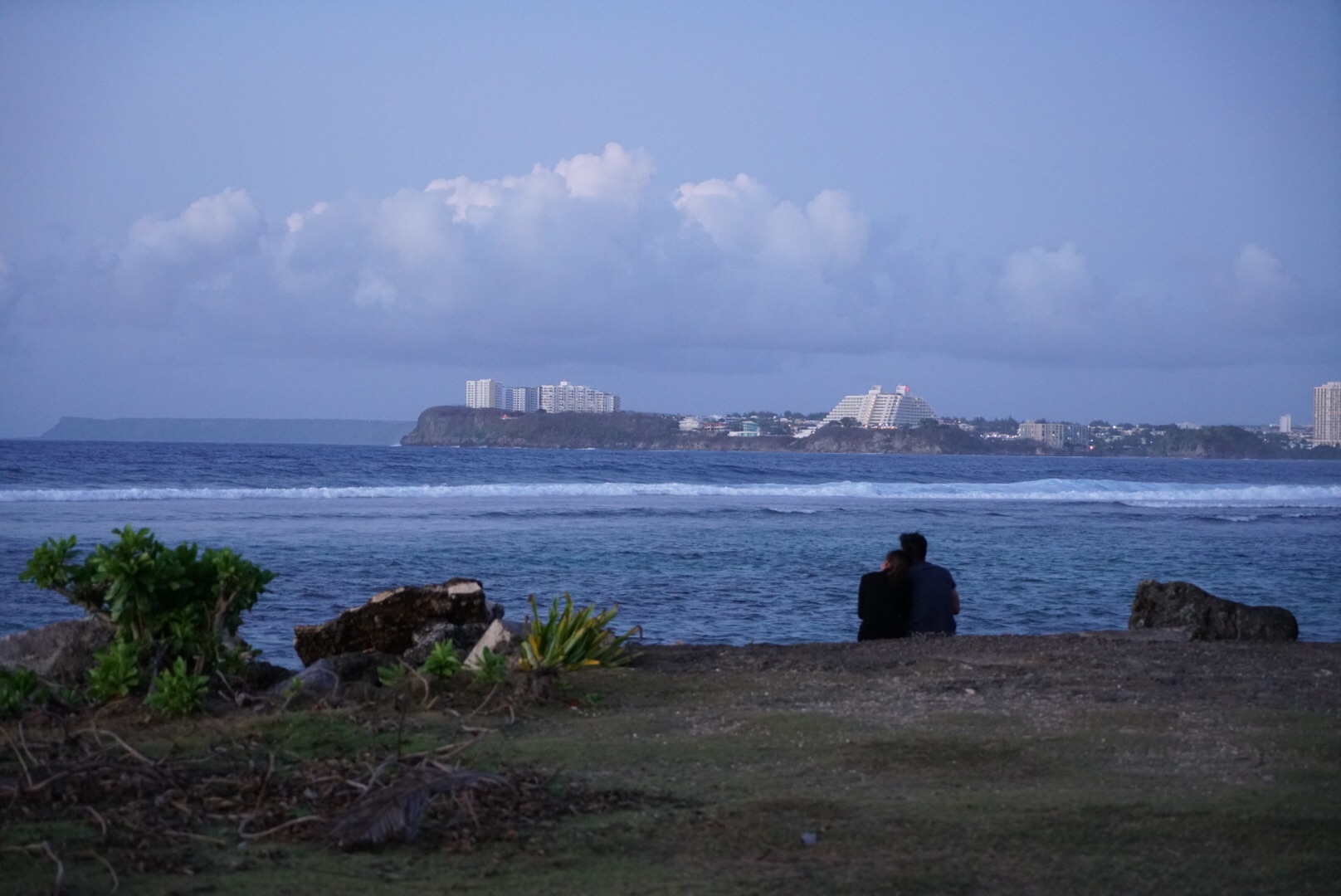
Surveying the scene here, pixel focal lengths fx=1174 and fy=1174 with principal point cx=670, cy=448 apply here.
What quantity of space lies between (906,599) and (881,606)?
0.30 m

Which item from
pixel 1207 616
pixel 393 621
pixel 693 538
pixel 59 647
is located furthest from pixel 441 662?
pixel 693 538

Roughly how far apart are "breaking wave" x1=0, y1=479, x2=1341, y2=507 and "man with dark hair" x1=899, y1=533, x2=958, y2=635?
90.1 ft

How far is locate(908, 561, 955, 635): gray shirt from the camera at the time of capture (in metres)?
9.57

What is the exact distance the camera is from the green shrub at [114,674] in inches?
229

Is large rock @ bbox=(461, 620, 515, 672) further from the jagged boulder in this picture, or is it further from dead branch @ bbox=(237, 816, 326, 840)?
dead branch @ bbox=(237, 816, 326, 840)

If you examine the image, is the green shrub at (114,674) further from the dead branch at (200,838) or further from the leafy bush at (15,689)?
the dead branch at (200,838)

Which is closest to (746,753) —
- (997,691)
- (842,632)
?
(997,691)

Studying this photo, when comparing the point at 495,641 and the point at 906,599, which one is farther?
the point at 906,599

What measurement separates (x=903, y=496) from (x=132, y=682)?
39.5 meters

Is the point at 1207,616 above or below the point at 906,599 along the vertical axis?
below

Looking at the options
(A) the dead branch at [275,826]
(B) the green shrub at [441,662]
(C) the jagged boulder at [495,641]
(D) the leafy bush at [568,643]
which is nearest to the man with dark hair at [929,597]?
(D) the leafy bush at [568,643]

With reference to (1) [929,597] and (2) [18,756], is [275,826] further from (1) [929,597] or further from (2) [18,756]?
(1) [929,597]

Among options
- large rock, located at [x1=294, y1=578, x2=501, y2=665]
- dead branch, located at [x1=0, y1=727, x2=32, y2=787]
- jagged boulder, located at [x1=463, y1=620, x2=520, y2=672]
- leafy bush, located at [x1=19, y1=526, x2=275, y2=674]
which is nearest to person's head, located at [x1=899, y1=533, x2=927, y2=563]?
large rock, located at [x1=294, y1=578, x2=501, y2=665]

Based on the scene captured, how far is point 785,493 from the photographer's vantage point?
147ft
